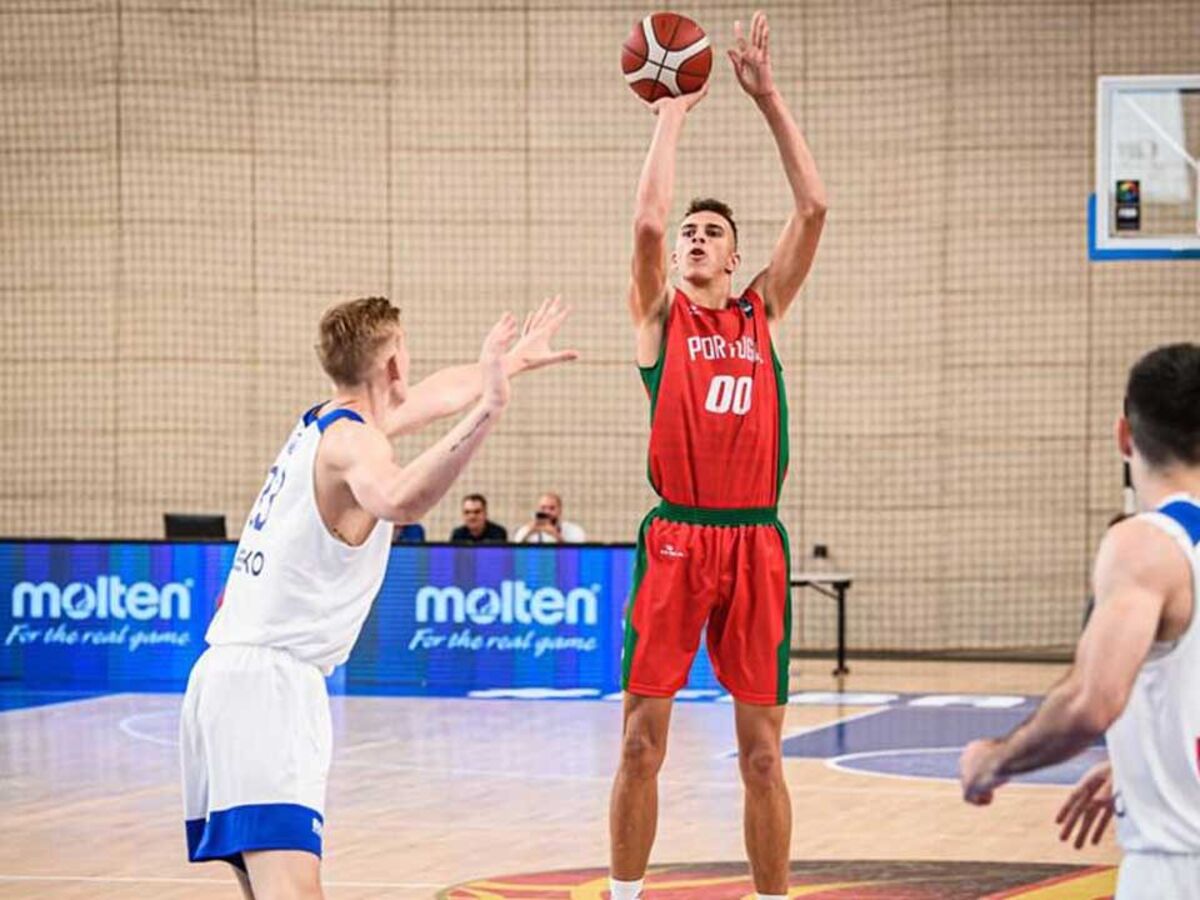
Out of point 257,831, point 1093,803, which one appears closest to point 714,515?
point 257,831

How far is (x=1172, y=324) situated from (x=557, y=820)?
10664mm

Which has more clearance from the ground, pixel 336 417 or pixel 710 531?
pixel 336 417

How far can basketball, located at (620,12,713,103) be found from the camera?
7137mm

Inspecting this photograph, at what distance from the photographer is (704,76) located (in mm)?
7148

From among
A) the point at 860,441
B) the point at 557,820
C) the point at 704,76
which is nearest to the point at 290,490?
the point at 704,76

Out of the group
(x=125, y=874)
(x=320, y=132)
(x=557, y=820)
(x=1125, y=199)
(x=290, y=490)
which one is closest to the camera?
(x=290, y=490)

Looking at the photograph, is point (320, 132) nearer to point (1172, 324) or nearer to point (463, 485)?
point (463, 485)

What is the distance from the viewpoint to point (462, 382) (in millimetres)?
5438

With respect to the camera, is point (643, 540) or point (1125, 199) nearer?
point (643, 540)

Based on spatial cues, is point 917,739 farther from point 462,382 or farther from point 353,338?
point 353,338

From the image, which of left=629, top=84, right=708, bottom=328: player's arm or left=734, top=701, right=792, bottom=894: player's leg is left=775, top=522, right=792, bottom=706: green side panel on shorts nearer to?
left=734, top=701, right=792, bottom=894: player's leg

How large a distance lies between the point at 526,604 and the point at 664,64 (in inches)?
334

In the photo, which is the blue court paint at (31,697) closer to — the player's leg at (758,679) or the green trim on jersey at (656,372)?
the green trim on jersey at (656,372)

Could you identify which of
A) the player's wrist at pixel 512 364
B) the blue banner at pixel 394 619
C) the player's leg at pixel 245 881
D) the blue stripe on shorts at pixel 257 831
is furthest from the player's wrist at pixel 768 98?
the blue banner at pixel 394 619
